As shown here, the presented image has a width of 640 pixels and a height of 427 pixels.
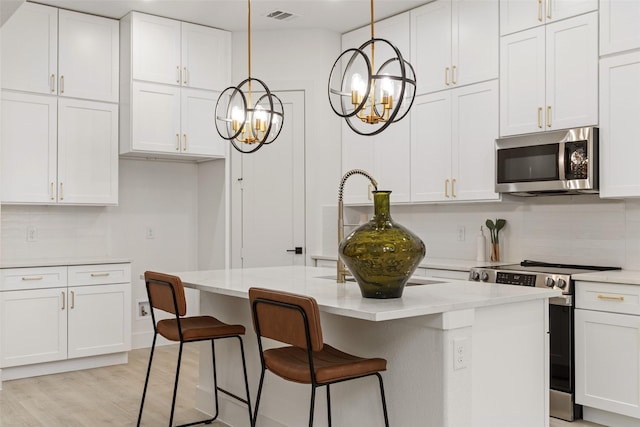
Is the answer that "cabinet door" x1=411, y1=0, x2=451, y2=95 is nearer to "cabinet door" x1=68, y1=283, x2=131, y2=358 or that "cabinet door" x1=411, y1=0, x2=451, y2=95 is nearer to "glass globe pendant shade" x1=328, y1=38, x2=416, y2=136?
"glass globe pendant shade" x1=328, y1=38, x2=416, y2=136

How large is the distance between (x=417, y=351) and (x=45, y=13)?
4165 millimetres

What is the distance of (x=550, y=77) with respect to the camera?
4.11m

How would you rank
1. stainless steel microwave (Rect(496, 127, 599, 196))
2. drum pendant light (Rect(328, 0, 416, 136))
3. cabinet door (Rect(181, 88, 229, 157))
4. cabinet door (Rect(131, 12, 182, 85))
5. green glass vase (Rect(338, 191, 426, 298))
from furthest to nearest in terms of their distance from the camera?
cabinet door (Rect(181, 88, 229, 157))
cabinet door (Rect(131, 12, 182, 85))
stainless steel microwave (Rect(496, 127, 599, 196))
drum pendant light (Rect(328, 0, 416, 136))
green glass vase (Rect(338, 191, 426, 298))

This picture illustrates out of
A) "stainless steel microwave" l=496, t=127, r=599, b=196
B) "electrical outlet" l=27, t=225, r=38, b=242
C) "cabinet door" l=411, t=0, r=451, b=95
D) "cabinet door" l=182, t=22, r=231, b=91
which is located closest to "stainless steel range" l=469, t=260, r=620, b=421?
"stainless steel microwave" l=496, t=127, r=599, b=196

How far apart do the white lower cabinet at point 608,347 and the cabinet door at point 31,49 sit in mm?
4251

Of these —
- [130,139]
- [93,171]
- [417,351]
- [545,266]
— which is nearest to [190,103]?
[130,139]

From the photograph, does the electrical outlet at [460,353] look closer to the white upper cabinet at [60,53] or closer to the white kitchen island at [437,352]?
the white kitchen island at [437,352]

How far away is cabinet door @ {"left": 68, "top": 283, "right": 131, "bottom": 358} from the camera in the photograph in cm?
484

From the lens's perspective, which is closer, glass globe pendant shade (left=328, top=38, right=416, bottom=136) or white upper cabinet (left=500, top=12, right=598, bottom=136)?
glass globe pendant shade (left=328, top=38, right=416, bottom=136)

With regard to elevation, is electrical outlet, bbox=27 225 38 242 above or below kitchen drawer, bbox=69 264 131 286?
above

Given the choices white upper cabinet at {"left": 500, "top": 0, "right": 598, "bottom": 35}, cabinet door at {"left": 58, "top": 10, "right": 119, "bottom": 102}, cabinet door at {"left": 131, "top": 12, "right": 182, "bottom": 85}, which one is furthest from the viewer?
cabinet door at {"left": 131, "top": 12, "right": 182, "bottom": 85}

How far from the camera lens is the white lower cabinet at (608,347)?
3438 mm

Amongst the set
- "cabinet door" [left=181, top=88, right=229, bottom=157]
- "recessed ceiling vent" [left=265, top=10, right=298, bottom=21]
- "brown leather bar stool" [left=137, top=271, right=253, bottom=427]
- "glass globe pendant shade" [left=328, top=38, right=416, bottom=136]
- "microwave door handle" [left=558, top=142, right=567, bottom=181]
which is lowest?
"brown leather bar stool" [left=137, top=271, right=253, bottom=427]

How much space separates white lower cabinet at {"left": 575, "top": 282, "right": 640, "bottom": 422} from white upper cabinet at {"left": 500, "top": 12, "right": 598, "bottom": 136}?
3.63ft
